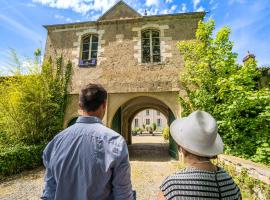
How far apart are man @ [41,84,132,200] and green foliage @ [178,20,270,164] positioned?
564 cm

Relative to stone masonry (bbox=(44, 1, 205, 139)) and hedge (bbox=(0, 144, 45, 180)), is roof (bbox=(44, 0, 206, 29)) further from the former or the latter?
hedge (bbox=(0, 144, 45, 180))

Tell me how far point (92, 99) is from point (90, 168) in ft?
1.89

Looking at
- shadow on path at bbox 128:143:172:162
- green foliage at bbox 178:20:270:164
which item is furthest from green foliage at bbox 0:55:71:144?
green foliage at bbox 178:20:270:164

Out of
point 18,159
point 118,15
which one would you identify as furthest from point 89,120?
point 118,15

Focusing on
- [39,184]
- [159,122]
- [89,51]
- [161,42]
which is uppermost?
[161,42]

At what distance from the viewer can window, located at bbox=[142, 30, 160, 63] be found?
10000 millimetres

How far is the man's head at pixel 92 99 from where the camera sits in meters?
1.72

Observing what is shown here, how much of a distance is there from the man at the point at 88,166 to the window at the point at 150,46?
8.63 meters

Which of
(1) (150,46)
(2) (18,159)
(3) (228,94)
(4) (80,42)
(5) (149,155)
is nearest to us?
(3) (228,94)

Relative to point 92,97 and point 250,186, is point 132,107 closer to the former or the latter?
point 250,186

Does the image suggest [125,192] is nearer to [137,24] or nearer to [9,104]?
[9,104]

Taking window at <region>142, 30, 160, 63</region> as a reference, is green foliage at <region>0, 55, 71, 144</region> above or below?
below

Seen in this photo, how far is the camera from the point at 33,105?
28.3ft

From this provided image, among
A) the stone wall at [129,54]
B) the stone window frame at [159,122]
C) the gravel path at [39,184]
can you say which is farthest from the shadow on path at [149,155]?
the stone window frame at [159,122]
